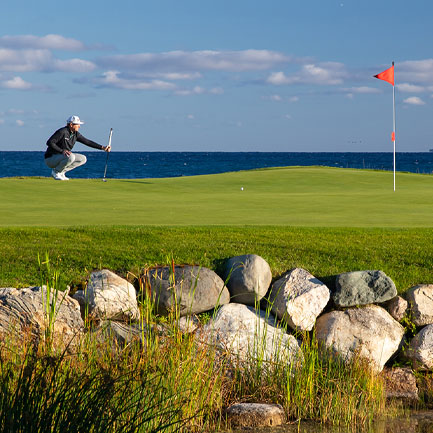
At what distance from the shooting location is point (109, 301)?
741cm

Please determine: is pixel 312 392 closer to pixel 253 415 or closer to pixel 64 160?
pixel 253 415

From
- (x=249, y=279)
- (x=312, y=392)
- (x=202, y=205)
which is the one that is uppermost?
(x=202, y=205)

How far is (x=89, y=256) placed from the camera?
888 centimetres

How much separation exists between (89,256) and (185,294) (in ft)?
5.49

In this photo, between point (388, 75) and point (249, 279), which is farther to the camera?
point (388, 75)

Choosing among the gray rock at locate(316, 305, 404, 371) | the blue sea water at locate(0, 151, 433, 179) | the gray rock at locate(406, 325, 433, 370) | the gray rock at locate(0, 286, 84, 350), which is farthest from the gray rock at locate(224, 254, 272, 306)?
the blue sea water at locate(0, 151, 433, 179)

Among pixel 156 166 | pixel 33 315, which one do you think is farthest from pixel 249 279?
pixel 156 166

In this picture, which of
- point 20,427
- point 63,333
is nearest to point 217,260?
point 63,333

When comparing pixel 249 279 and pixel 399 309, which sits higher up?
pixel 249 279

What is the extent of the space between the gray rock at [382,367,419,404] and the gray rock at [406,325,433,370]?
0.15 m

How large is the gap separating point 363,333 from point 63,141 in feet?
19.9

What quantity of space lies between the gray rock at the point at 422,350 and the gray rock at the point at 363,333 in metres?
0.17

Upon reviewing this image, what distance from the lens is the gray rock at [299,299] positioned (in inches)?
316

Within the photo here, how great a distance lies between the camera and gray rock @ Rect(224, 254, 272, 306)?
8.17 m
